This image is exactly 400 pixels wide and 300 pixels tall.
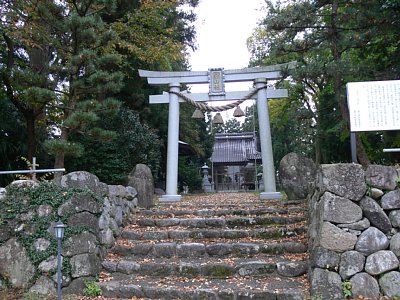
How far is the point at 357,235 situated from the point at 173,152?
6340 millimetres

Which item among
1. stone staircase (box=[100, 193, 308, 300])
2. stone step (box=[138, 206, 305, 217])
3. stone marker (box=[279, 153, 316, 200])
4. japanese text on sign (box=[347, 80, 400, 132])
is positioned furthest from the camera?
stone marker (box=[279, 153, 316, 200])

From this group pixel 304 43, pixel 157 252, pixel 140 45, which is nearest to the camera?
pixel 157 252

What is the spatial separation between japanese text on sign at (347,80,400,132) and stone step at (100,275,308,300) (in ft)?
→ 8.06

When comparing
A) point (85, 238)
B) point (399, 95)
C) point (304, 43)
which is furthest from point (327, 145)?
point (85, 238)

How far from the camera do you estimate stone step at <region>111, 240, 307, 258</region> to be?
593 cm

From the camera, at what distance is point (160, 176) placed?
17906mm

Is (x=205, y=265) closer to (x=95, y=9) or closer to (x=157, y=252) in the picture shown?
(x=157, y=252)

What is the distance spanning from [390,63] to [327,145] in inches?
270

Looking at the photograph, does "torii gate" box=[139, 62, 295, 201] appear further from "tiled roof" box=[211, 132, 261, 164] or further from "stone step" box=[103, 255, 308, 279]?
"tiled roof" box=[211, 132, 261, 164]

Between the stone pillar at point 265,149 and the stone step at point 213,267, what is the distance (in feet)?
14.6

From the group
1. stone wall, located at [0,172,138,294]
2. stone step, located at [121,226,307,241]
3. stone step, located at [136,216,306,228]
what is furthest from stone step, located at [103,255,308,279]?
stone step, located at [136,216,306,228]

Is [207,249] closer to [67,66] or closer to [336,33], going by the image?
Answer: [336,33]

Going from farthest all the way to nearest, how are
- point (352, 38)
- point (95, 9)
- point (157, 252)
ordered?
point (95, 9) → point (352, 38) → point (157, 252)

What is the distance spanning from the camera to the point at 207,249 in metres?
6.05
